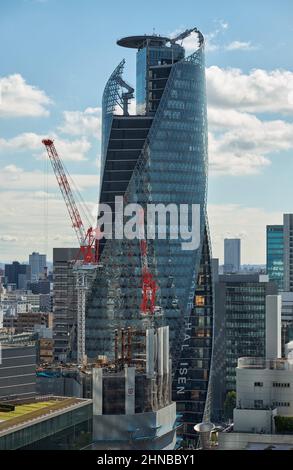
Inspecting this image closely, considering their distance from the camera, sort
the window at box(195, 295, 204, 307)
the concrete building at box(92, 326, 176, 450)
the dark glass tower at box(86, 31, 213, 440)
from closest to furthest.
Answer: the concrete building at box(92, 326, 176, 450) → the dark glass tower at box(86, 31, 213, 440) → the window at box(195, 295, 204, 307)

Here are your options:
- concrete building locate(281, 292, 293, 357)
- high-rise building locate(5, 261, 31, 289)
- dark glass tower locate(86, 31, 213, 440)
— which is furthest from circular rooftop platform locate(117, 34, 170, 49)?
high-rise building locate(5, 261, 31, 289)

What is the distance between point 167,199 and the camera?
249 feet

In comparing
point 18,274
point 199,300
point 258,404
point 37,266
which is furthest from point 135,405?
point 37,266

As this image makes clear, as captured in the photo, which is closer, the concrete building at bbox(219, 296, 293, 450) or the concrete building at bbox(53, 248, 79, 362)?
the concrete building at bbox(219, 296, 293, 450)

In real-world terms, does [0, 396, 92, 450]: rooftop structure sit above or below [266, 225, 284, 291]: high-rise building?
below

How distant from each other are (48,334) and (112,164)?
17527 mm

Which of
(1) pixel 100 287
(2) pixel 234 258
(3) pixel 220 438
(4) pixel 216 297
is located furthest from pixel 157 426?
(2) pixel 234 258

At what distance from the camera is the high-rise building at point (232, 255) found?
14450 cm

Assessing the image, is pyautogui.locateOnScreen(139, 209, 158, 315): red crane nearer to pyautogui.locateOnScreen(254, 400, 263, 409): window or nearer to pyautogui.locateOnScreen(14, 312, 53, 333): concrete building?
pyautogui.locateOnScreen(254, 400, 263, 409): window

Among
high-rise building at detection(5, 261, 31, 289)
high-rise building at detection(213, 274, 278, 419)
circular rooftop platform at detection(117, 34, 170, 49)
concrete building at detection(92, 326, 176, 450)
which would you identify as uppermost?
circular rooftop platform at detection(117, 34, 170, 49)

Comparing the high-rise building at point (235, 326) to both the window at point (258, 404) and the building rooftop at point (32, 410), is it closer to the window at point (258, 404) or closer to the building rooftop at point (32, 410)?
the building rooftop at point (32, 410)

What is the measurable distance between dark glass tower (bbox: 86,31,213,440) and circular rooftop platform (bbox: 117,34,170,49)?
2.46m

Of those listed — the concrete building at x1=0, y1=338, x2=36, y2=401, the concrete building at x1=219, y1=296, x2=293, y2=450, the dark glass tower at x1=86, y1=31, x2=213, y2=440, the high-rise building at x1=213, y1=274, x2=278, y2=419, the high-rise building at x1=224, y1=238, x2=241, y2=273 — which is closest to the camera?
the concrete building at x1=219, y1=296, x2=293, y2=450

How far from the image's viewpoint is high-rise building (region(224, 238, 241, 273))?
144500 millimetres
